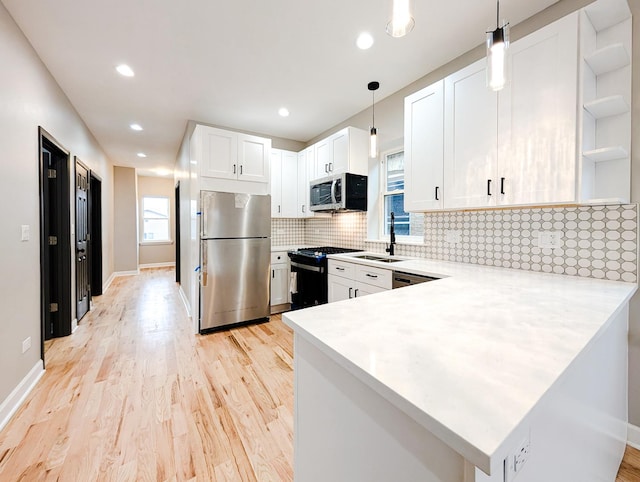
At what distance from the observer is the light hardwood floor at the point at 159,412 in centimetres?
147

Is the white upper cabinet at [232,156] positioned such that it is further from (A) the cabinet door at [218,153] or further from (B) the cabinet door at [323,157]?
(B) the cabinet door at [323,157]

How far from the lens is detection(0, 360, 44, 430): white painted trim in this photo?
178 centimetres

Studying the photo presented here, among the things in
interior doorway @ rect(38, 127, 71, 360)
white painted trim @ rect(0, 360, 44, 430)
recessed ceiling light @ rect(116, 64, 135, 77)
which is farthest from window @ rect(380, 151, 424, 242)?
interior doorway @ rect(38, 127, 71, 360)

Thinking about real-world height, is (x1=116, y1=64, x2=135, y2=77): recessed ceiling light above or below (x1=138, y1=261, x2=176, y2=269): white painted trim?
above

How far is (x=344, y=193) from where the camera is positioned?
3.33 m

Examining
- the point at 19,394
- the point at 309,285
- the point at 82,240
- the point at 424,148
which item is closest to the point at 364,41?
the point at 424,148

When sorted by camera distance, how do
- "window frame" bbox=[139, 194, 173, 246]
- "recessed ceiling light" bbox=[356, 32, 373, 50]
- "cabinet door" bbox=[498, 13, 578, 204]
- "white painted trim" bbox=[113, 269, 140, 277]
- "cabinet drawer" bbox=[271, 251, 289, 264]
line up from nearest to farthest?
"cabinet door" bbox=[498, 13, 578, 204], "recessed ceiling light" bbox=[356, 32, 373, 50], "cabinet drawer" bbox=[271, 251, 289, 264], "white painted trim" bbox=[113, 269, 140, 277], "window frame" bbox=[139, 194, 173, 246]

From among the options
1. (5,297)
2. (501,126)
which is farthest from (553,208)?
(5,297)

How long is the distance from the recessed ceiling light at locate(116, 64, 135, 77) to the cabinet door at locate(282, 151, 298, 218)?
6.83ft

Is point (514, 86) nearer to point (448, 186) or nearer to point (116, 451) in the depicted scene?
point (448, 186)

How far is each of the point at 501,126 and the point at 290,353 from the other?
103 inches

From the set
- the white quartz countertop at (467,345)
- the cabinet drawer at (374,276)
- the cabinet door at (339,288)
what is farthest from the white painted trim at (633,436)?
the cabinet door at (339,288)

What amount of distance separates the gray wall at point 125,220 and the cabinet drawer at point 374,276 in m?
6.65

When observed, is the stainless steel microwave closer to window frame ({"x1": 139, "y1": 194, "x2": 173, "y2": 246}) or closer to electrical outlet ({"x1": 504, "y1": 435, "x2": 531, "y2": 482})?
electrical outlet ({"x1": 504, "y1": 435, "x2": 531, "y2": 482})
